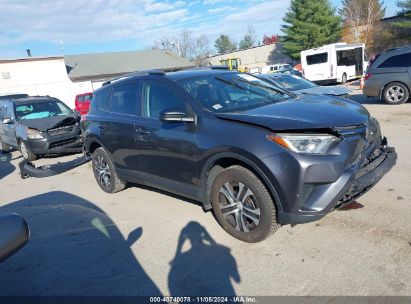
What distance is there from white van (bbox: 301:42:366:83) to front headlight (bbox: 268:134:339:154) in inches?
900

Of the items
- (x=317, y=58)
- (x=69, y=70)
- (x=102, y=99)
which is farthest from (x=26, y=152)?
(x=69, y=70)

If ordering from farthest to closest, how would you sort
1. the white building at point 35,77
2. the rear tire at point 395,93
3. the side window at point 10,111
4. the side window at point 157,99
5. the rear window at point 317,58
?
1. the white building at point 35,77
2. the rear window at point 317,58
3. the rear tire at point 395,93
4. the side window at point 10,111
5. the side window at point 157,99

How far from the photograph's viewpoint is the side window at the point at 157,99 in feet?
14.2

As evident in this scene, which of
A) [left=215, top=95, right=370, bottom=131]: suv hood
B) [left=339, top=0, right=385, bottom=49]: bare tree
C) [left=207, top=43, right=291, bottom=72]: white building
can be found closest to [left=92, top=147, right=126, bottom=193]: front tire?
[left=215, top=95, right=370, bottom=131]: suv hood

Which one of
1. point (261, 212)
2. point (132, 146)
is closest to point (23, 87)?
point (132, 146)

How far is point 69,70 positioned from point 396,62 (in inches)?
1368

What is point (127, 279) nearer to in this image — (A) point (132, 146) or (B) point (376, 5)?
(A) point (132, 146)

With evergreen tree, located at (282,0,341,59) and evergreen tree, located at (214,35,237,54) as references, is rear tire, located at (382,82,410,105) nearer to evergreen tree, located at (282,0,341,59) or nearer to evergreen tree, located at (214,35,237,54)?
evergreen tree, located at (282,0,341,59)

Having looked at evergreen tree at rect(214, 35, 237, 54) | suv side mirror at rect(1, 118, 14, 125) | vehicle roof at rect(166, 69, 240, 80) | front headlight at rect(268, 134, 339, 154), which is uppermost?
evergreen tree at rect(214, 35, 237, 54)

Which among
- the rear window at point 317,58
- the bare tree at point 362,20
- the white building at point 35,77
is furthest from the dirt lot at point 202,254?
the bare tree at point 362,20

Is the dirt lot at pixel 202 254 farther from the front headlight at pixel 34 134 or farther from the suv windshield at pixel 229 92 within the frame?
the front headlight at pixel 34 134

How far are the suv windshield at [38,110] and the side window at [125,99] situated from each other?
5.75 metres

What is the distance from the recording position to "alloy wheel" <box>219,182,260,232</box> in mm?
3695

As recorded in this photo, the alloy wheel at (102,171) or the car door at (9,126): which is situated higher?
the car door at (9,126)
